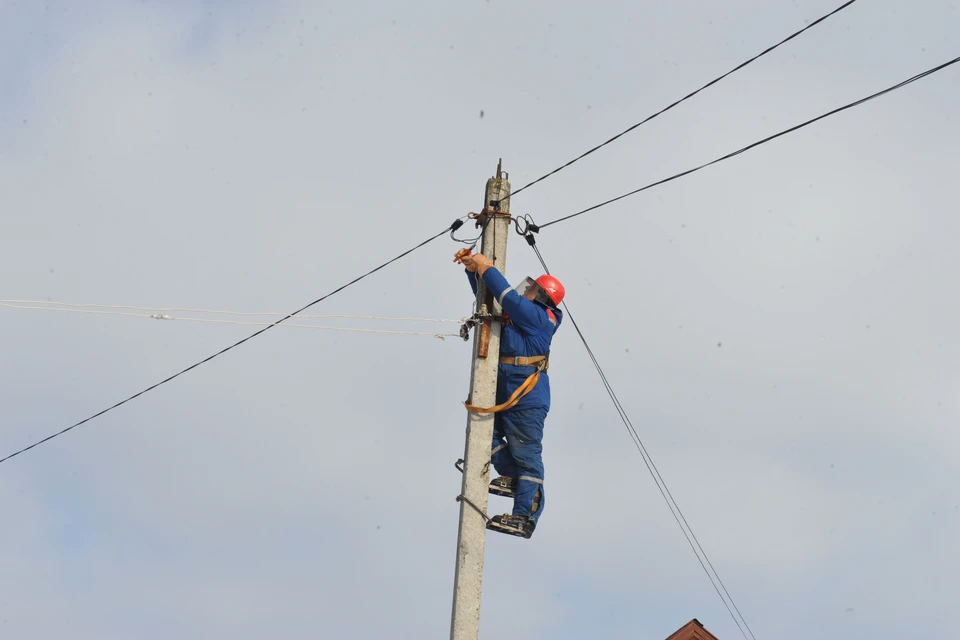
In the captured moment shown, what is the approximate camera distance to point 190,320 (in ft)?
33.7

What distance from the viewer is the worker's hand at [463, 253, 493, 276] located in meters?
9.52

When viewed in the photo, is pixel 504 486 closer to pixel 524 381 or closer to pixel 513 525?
pixel 513 525

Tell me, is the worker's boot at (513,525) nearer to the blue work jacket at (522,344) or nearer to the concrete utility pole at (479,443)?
the concrete utility pole at (479,443)

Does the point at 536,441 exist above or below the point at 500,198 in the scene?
below

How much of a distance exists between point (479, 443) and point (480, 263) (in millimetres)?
1289

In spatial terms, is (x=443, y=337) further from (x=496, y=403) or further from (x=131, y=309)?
(x=131, y=309)

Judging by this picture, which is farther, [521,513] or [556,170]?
[556,170]

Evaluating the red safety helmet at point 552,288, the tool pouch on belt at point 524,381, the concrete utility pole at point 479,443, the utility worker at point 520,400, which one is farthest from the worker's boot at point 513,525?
the red safety helmet at point 552,288

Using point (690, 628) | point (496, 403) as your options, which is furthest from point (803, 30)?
point (690, 628)

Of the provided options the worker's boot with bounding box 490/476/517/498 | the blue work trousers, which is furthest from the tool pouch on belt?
the worker's boot with bounding box 490/476/517/498

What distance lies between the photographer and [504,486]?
9641mm

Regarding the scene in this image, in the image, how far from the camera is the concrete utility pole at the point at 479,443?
895 cm

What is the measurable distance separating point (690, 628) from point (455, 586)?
445 cm

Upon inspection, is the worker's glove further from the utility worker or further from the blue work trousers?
the blue work trousers
